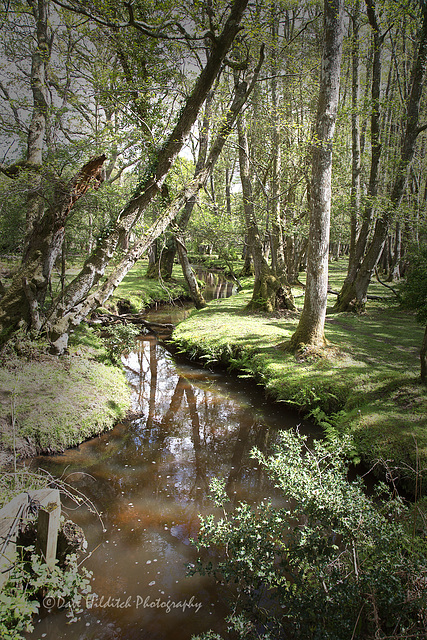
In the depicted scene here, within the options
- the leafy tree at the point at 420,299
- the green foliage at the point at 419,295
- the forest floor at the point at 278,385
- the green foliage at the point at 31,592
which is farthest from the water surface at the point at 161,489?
the green foliage at the point at 419,295

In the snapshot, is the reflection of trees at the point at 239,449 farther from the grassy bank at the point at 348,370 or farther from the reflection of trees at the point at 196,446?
the grassy bank at the point at 348,370

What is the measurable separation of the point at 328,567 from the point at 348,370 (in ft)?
17.7

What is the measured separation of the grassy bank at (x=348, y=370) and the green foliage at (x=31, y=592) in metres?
2.88

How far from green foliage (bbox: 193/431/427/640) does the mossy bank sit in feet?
11.4

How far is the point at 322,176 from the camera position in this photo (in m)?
7.66

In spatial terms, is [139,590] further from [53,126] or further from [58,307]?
[53,126]

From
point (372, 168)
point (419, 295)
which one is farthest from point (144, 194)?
point (372, 168)

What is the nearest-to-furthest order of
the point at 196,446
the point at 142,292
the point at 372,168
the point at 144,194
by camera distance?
the point at 196,446, the point at 144,194, the point at 372,168, the point at 142,292

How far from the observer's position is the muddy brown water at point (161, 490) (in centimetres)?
314

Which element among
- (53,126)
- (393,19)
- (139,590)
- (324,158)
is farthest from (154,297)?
(139,590)

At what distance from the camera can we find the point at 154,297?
18438mm

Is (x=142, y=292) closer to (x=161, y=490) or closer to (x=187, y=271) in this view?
(x=187, y=271)

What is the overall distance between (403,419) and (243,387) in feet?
12.7

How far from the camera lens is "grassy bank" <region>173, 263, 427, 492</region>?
5.32 meters
